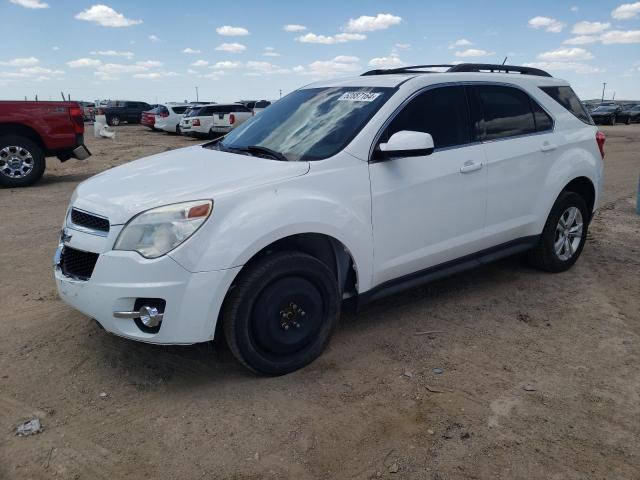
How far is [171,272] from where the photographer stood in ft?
9.07

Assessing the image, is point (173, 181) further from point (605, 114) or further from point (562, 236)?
point (605, 114)

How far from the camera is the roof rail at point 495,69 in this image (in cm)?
439

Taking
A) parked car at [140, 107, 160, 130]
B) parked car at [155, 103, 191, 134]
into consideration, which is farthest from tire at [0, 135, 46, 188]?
parked car at [140, 107, 160, 130]

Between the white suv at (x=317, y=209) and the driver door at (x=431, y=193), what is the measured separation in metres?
0.01

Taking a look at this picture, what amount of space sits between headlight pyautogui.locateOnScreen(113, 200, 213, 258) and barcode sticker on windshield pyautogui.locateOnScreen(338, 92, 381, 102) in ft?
4.69

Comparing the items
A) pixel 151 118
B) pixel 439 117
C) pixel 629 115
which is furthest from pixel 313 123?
pixel 629 115

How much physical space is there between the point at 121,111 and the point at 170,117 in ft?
37.4

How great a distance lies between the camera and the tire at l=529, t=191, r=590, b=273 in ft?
15.4

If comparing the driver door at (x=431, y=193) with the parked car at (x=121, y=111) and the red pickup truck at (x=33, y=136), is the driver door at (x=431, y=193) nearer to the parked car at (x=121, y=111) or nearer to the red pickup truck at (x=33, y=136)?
the red pickup truck at (x=33, y=136)

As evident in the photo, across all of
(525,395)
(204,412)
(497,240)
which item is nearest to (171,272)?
(204,412)

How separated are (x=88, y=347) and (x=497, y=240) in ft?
10.3

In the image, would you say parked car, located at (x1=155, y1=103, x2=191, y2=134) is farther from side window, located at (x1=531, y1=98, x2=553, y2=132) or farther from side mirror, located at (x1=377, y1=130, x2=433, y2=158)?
side mirror, located at (x1=377, y1=130, x2=433, y2=158)

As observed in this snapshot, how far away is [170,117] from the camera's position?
83.5 ft

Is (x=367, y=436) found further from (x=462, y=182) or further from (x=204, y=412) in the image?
(x=462, y=182)
